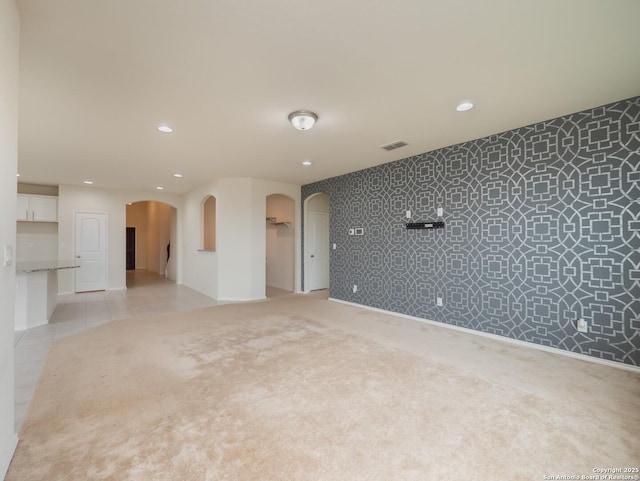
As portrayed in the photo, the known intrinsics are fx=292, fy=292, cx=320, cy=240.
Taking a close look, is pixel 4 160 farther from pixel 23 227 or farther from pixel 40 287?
pixel 23 227

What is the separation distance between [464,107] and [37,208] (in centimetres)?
899

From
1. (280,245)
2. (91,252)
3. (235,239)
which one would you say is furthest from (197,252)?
(91,252)

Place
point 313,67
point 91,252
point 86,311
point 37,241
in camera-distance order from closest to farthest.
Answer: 1. point 313,67
2. point 86,311
3. point 37,241
4. point 91,252

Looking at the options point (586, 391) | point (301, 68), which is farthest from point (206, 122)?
point (586, 391)

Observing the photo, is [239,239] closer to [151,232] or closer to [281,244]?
[281,244]

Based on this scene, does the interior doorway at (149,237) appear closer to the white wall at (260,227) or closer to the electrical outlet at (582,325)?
the white wall at (260,227)

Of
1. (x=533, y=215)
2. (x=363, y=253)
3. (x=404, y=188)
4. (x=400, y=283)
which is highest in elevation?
(x=404, y=188)

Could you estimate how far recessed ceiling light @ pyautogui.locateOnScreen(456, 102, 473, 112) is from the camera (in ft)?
9.75

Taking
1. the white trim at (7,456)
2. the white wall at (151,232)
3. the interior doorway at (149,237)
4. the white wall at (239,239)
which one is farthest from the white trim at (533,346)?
the white wall at (151,232)

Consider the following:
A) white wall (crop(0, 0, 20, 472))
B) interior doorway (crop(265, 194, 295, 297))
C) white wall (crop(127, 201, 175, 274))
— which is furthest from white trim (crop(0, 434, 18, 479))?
white wall (crop(127, 201, 175, 274))

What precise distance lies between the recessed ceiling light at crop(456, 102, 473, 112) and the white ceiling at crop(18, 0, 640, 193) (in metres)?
0.06

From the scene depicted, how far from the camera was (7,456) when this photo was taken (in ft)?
5.30

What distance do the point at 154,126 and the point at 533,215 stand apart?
184 inches

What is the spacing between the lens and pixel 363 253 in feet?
18.4
